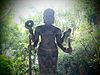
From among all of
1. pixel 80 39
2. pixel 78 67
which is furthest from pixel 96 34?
pixel 78 67

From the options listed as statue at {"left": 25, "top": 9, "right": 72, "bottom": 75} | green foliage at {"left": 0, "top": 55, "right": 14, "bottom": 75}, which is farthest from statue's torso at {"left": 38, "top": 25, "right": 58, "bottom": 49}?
green foliage at {"left": 0, "top": 55, "right": 14, "bottom": 75}

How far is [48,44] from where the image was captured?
2938 mm

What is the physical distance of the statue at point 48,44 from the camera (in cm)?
289

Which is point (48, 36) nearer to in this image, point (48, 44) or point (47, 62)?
point (48, 44)

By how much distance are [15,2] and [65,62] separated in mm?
1415

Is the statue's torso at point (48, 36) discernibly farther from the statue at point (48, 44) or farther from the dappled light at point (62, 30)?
the dappled light at point (62, 30)

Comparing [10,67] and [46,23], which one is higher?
[46,23]

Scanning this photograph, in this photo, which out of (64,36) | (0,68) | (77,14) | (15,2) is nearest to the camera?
(64,36)

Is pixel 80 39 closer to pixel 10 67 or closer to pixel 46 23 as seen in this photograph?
pixel 10 67

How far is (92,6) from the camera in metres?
5.22

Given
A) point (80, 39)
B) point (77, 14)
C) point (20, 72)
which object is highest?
point (77, 14)

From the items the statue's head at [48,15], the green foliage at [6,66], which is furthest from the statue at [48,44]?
the green foliage at [6,66]

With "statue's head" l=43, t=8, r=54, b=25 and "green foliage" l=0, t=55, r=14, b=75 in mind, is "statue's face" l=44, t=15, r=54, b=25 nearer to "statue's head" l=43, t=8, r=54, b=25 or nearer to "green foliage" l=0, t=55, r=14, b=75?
"statue's head" l=43, t=8, r=54, b=25

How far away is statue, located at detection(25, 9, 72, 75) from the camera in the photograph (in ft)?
9.50
